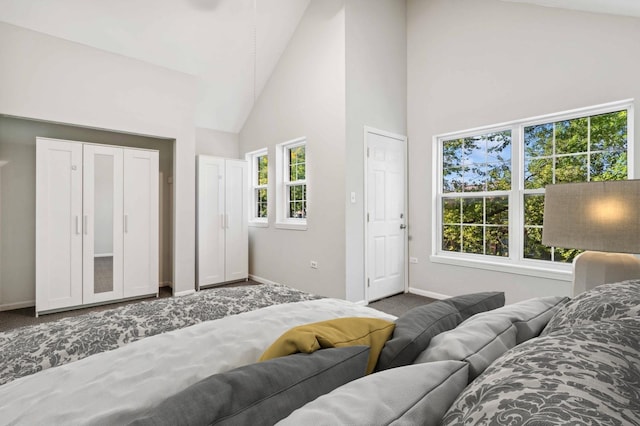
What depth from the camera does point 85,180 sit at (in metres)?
3.60

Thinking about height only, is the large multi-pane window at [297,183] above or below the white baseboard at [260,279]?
above

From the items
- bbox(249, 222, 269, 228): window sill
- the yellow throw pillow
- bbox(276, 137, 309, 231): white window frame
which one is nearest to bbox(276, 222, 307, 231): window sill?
bbox(276, 137, 309, 231): white window frame

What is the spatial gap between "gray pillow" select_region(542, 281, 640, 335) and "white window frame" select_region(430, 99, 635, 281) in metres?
Answer: 2.42

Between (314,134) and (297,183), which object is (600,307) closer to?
(314,134)

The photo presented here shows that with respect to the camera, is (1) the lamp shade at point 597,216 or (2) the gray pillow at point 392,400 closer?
(2) the gray pillow at point 392,400

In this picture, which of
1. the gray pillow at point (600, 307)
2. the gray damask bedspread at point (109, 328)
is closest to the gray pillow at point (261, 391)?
the gray pillow at point (600, 307)

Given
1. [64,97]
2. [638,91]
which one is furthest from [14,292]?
[638,91]

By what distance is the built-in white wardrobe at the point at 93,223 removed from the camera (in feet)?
11.1

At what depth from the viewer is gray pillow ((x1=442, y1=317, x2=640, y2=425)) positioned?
1.21 feet

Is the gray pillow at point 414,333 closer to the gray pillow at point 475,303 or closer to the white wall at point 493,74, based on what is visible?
the gray pillow at point 475,303

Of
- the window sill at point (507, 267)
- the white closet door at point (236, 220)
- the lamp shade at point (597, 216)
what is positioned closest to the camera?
the lamp shade at point (597, 216)

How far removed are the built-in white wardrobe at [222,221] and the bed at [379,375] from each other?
146 inches

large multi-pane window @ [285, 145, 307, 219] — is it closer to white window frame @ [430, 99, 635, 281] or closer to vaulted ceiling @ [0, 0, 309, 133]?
vaulted ceiling @ [0, 0, 309, 133]

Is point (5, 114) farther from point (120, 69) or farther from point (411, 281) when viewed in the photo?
point (411, 281)
